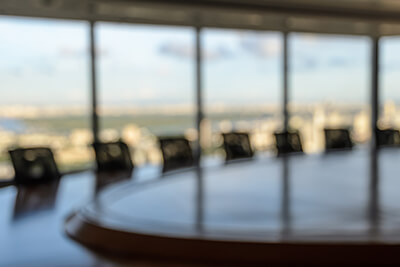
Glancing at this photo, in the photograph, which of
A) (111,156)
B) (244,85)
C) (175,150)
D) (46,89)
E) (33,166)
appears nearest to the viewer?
(33,166)

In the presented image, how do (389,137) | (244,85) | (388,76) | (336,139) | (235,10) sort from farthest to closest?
(388,76) < (244,85) < (389,137) < (336,139) < (235,10)

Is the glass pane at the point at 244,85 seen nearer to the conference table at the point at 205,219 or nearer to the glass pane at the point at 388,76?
the glass pane at the point at 388,76

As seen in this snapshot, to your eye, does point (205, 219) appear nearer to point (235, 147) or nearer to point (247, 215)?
point (247, 215)

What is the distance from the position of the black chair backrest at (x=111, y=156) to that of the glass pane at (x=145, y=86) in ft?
8.69

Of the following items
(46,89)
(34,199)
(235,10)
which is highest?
(235,10)

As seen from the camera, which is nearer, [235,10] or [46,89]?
[235,10]

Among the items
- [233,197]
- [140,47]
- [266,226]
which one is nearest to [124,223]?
[266,226]

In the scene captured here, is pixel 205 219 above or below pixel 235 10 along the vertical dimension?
below

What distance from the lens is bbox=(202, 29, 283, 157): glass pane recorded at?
292 inches

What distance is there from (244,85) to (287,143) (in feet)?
9.06

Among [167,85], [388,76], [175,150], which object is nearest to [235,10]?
[175,150]

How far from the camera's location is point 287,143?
5234 mm

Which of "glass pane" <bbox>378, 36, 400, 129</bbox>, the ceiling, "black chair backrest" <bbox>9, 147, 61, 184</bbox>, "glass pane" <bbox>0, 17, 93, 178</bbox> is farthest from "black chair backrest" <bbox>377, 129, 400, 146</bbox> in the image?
"black chair backrest" <bbox>9, 147, 61, 184</bbox>

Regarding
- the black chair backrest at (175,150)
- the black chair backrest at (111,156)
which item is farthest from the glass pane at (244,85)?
the black chair backrest at (111,156)
